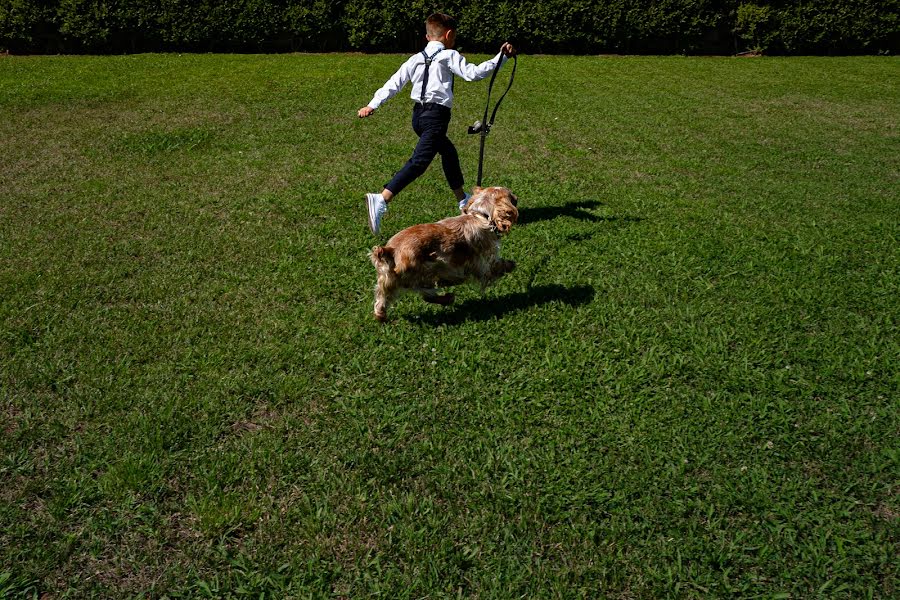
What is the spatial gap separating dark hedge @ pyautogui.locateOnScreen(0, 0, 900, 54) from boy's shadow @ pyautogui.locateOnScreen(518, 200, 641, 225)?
12.9 metres

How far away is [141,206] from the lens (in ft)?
24.1

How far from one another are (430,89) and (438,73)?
18cm

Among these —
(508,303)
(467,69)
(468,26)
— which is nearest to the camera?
(508,303)

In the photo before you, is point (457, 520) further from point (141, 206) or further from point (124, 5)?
point (124, 5)

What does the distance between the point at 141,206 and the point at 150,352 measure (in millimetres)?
3367

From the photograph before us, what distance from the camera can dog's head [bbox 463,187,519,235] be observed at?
5184 mm

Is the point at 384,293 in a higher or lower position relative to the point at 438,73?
lower

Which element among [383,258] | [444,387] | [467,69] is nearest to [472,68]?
[467,69]

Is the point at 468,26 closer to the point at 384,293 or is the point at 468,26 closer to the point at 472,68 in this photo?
the point at 472,68

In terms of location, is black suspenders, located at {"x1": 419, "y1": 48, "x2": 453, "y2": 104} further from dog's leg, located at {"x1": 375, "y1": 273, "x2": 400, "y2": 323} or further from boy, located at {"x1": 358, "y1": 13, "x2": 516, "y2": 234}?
dog's leg, located at {"x1": 375, "y1": 273, "x2": 400, "y2": 323}

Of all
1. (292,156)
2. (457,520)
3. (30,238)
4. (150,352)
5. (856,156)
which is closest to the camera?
(457,520)

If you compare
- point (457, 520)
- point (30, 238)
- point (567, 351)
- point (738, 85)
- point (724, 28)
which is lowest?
point (457, 520)

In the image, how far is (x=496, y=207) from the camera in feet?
17.1

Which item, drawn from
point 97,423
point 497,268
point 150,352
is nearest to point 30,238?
point 150,352
